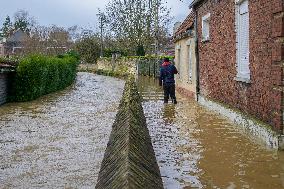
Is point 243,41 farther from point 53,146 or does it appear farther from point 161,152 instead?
point 53,146

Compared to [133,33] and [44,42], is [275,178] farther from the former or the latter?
[44,42]

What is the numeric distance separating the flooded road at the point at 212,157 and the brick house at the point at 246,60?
0.49m

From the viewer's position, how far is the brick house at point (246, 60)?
9039 millimetres

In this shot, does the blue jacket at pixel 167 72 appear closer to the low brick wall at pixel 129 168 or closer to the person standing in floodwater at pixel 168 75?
the person standing in floodwater at pixel 168 75

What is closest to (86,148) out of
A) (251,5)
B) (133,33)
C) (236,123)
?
(236,123)

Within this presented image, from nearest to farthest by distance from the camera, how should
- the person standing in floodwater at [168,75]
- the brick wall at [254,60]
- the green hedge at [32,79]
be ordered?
the brick wall at [254,60] < the person standing in floodwater at [168,75] < the green hedge at [32,79]

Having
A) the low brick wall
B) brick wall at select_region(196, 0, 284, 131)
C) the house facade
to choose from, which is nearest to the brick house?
brick wall at select_region(196, 0, 284, 131)

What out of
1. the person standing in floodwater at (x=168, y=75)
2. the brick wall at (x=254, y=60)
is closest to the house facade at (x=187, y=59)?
the person standing in floodwater at (x=168, y=75)

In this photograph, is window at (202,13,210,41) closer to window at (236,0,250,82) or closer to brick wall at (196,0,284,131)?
brick wall at (196,0,284,131)

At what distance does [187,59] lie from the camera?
22578mm

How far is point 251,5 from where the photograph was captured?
10836mm

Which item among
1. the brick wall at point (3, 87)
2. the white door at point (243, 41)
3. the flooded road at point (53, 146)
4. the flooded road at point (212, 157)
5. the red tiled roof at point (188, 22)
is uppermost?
the red tiled roof at point (188, 22)

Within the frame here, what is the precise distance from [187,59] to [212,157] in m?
14.3

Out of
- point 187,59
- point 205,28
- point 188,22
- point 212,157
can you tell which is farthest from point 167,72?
point 212,157
